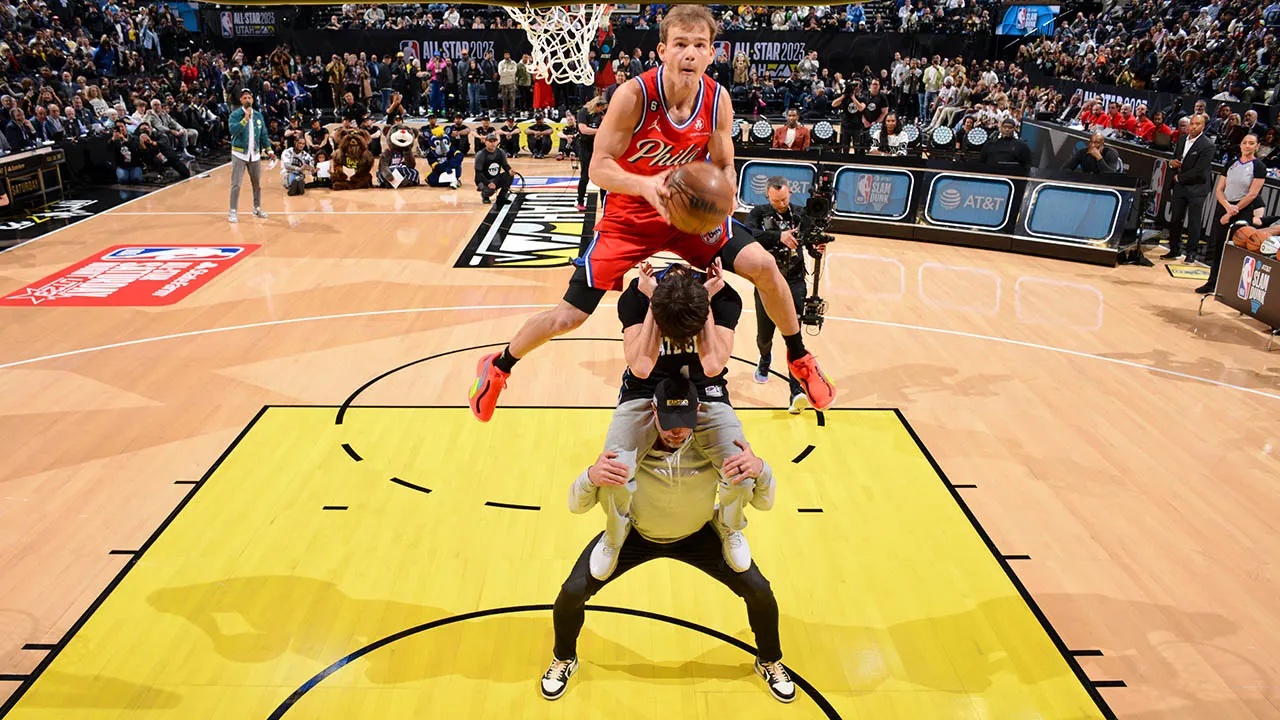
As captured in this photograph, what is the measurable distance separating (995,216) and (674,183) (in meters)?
10.6

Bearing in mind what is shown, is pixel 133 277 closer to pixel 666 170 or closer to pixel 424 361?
pixel 424 361

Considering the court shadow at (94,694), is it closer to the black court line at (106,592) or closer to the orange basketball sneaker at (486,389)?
the black court line at (106,592)

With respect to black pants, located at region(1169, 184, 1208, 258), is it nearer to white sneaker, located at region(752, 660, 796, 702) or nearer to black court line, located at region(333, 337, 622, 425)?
black court line, located at region(333, 337, 622, 425)

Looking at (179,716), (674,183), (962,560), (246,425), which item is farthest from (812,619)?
(246,425)

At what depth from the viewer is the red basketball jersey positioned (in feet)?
13.5

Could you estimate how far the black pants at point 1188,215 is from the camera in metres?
11.7

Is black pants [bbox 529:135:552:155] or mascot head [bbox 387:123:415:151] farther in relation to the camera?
black pants [bbox 529:135:552:155]

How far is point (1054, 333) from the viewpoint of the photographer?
9312mm

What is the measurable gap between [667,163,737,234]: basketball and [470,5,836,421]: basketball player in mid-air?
→ 1.70 ft

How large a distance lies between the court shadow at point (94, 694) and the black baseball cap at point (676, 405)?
2.61 meters

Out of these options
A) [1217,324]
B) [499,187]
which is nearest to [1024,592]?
[1217,324]

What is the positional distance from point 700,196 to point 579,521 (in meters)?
2.94

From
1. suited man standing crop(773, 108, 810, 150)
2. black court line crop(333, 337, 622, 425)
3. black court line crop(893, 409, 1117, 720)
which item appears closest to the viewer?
black court line crop(893, 409, 1117, 720)

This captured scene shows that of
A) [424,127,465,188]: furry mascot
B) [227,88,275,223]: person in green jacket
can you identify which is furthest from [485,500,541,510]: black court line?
[424,127,465,188]: furry mascot
